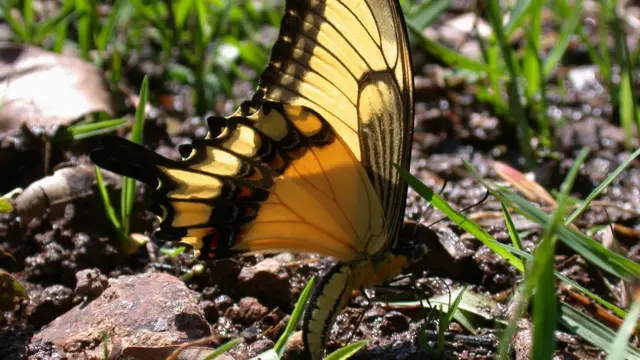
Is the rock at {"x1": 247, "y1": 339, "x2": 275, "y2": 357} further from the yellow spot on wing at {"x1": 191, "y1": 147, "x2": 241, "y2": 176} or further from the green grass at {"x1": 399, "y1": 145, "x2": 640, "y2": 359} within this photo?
the green grass at {"x1": 399, "y1": 145, "x2": 640, "y2": 359}

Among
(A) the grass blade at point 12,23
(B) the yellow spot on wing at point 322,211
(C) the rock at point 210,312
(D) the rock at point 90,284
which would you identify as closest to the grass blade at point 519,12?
(B) the yellow spot on wing at point 322,211

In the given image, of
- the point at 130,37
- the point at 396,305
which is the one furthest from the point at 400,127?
the point at 130,37

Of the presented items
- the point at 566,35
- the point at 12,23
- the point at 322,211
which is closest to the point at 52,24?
the point at 12,23

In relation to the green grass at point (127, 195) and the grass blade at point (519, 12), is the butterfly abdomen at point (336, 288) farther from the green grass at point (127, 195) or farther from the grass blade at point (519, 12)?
the grass blade at point (519, 12)

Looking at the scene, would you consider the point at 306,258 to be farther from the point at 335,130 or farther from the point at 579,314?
the point at 579,314

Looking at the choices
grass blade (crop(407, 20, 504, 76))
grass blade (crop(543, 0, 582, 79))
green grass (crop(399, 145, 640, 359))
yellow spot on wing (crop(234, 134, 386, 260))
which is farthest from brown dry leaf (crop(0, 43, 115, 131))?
grass blade (crop(543, 0, 582, 79))

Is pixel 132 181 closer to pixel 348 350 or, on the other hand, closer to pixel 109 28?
pixel 348 350
